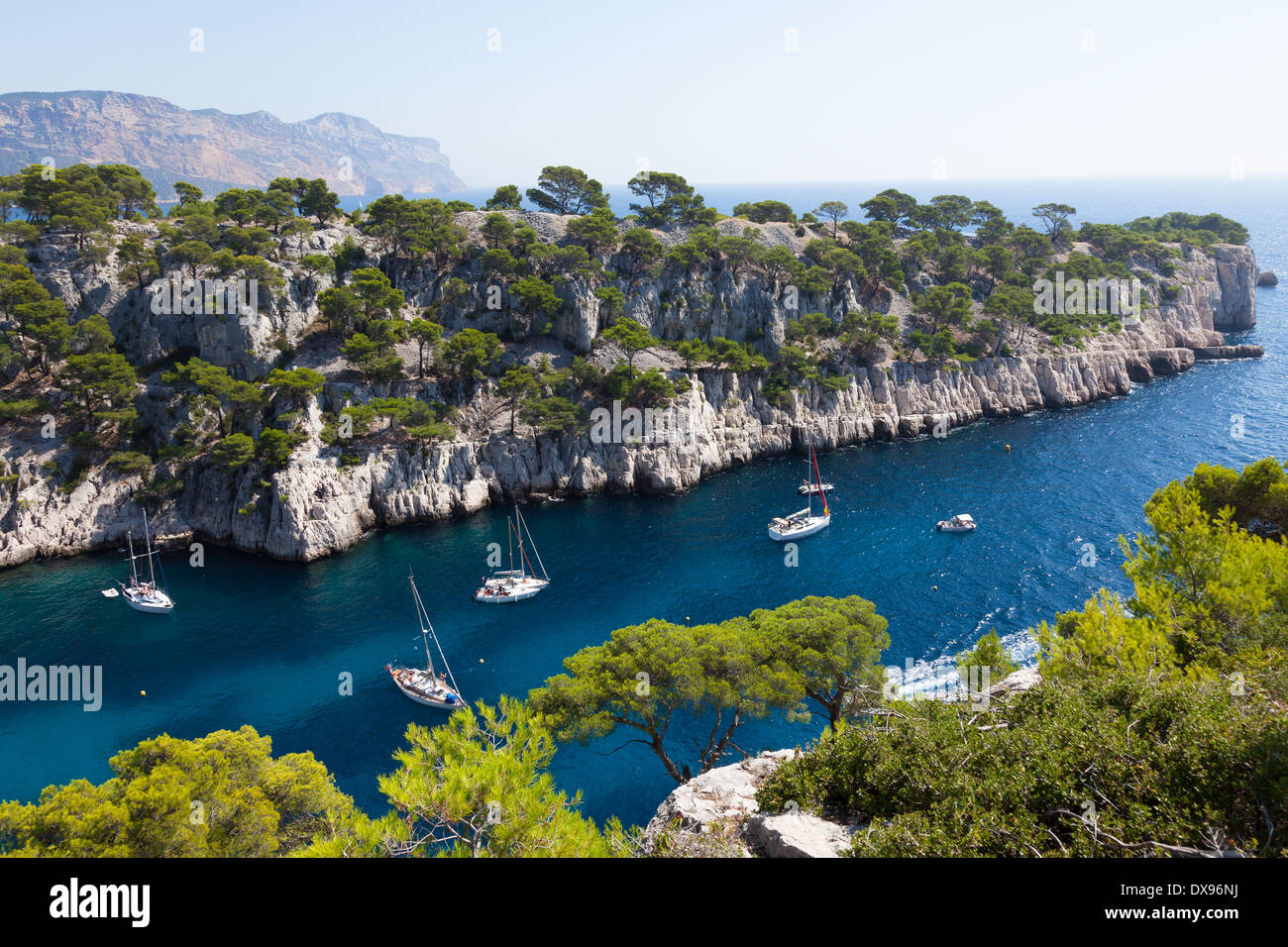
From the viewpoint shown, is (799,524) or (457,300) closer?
(799,524)

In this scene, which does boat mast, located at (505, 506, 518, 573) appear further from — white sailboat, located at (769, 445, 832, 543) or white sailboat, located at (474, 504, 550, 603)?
white sailboat, located at (769, 445, 832, 543)

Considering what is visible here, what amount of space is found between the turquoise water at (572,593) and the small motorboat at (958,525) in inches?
58.8

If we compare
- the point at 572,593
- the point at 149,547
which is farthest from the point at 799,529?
the point at 149,547

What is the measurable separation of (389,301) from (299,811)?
57898 mm

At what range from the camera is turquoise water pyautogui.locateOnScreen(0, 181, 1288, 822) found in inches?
1387

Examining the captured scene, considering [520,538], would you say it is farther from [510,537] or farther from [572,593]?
[572,593]

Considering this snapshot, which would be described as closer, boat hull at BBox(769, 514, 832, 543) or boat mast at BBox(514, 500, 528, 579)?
boat mast at BBox(514, 500, 528, 579)

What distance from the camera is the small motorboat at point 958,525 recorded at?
54.1 metres

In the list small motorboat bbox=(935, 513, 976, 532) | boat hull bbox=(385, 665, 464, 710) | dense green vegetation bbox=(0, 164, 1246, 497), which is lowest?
boat hull bbox=(385, 665, 464, 710)

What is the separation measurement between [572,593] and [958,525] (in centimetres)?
3481

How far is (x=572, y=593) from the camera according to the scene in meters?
48.8

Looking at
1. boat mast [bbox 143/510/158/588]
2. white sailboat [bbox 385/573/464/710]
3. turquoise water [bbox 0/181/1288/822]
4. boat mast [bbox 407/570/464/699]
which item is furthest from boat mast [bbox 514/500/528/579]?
boat mast [bbox 143/510/158/588]

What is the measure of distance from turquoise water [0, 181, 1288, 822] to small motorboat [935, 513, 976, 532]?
1492 mm

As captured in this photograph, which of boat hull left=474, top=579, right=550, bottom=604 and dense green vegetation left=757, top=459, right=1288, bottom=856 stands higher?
dense green vegetation left=757, top=459, right=1288, bottom=856
